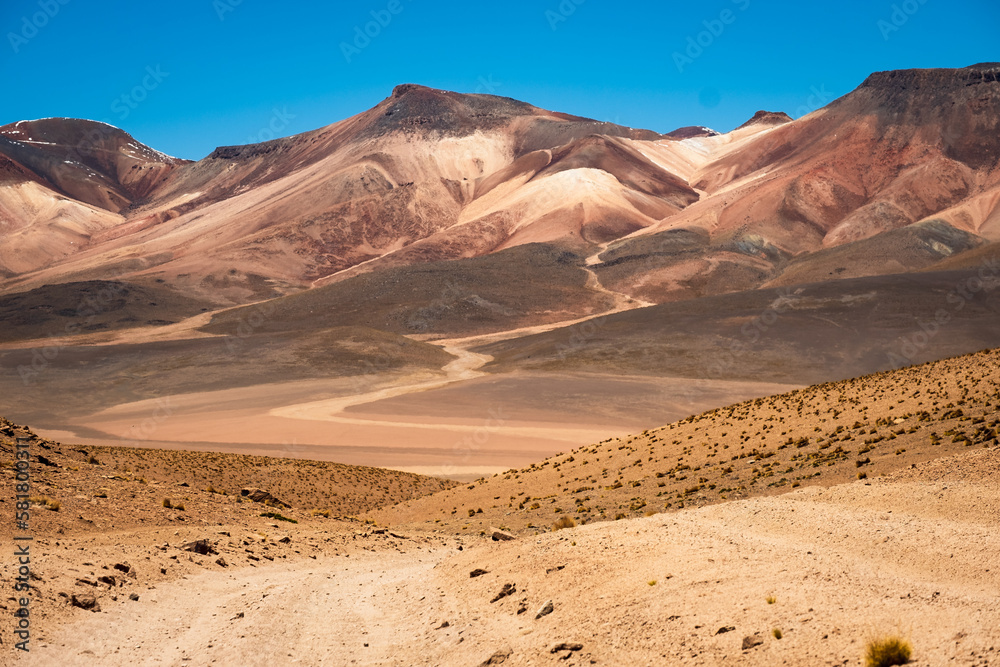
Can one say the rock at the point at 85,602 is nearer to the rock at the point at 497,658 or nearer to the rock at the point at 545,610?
the rock at the point at 497,658

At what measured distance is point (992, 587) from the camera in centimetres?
879

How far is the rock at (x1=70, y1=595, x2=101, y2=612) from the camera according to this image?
12.4m

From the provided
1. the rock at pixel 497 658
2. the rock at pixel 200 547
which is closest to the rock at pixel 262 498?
the rock at pixel 200 547

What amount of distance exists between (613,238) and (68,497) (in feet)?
549

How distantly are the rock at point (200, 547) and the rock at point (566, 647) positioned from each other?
911cm

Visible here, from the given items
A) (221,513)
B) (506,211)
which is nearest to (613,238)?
(506,211)

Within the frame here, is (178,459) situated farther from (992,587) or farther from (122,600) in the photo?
(992,587)

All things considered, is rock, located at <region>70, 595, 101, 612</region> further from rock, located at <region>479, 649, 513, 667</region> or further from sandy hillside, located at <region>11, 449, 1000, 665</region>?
rock, located at <region>479, 649, 513, 667</region>

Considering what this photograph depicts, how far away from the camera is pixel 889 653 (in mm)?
7469

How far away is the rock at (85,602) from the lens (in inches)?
488

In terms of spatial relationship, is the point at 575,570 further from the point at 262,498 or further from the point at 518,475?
the point at 518,475

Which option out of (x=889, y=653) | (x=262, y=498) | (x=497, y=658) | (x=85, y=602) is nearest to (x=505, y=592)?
(x=497, y=658)

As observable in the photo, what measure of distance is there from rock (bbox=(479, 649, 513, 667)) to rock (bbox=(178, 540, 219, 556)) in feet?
27.2

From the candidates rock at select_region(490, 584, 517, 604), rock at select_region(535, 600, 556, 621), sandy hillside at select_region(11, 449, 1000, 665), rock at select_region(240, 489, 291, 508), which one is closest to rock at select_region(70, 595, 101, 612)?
sandy hillside at select_region(11, 449, 1000, 665)
